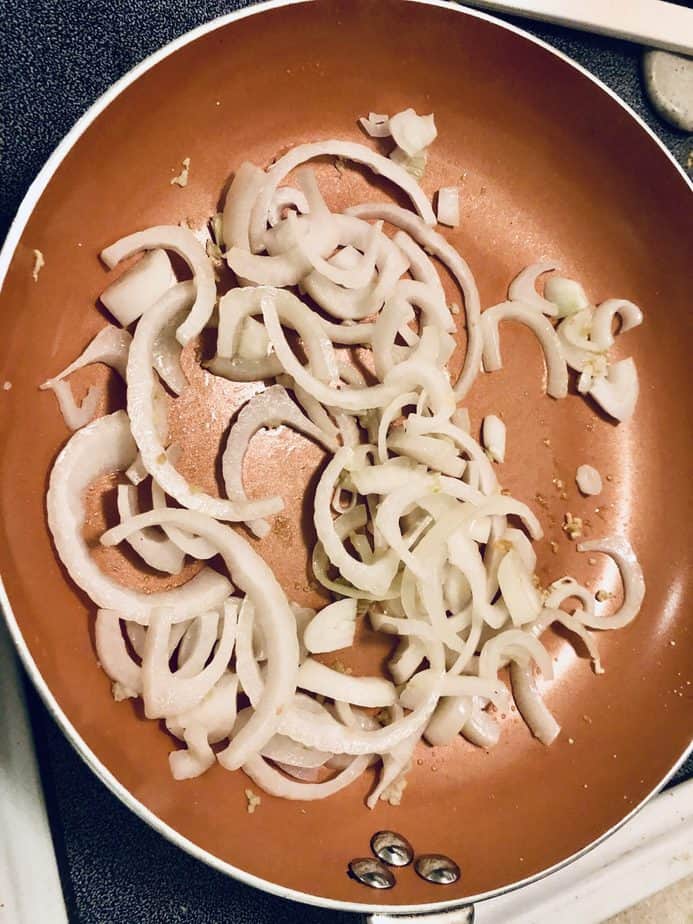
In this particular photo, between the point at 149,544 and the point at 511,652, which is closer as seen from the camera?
the point at 149,544

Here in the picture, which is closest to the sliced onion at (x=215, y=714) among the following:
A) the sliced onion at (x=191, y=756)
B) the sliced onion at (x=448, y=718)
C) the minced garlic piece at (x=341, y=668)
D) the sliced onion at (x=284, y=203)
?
the sliced onion at (x=191, y=756)

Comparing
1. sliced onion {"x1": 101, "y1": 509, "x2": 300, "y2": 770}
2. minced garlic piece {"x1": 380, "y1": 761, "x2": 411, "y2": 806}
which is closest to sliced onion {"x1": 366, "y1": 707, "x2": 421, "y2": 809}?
minced garlic piece {"x1": 380, "y1": 761, "x2": 411, "y2": 806}

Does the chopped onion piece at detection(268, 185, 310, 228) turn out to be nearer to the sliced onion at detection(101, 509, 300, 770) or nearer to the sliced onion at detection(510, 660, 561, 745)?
the sliced onion at detection(101, 509, 300, 770)

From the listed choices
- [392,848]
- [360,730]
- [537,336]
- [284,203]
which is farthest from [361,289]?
[392,848]

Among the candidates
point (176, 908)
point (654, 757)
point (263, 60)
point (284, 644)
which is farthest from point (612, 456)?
point (176, 908)

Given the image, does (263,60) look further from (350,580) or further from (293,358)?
(350,580)

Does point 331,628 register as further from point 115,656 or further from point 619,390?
point 619,390
